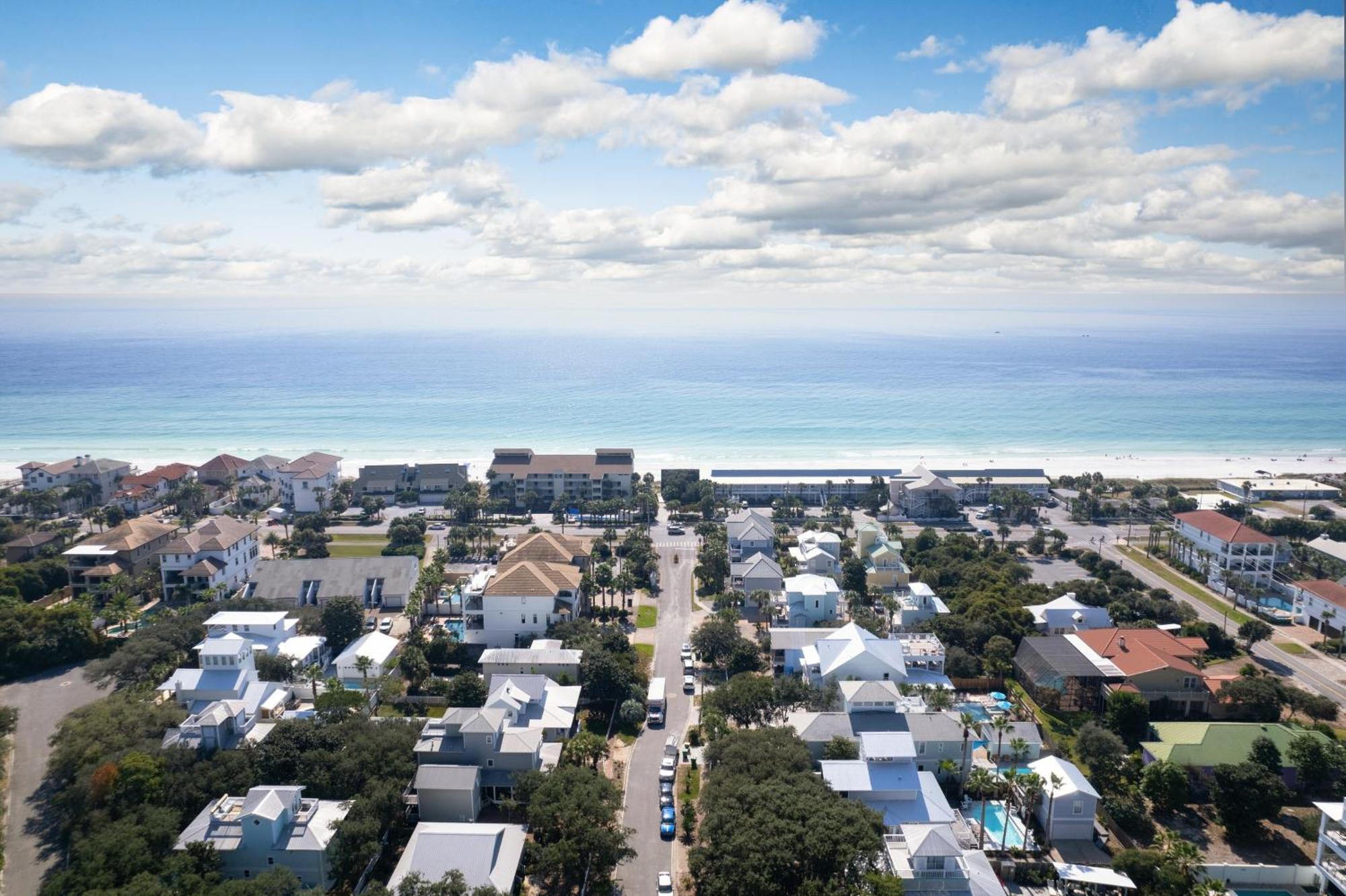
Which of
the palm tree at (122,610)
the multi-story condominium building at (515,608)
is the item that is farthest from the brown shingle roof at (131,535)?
the multi-story condominium building at (515,608)

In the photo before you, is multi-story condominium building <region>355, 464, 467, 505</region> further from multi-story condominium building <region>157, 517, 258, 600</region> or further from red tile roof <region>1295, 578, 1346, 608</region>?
red tile roof <region>1295, 578, 1346, 608</region>

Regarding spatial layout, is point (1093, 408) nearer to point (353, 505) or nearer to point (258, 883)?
point (353, 505)

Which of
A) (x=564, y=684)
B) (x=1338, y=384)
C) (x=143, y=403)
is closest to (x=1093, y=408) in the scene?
(x=1338, y=384)

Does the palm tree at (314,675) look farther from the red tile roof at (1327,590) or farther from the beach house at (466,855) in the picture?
the red tile roof at (1327,590)

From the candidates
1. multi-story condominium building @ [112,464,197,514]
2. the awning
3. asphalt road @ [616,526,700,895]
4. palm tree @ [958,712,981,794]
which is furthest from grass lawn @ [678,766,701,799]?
multi-story condominium building @ [112,464,197,514]

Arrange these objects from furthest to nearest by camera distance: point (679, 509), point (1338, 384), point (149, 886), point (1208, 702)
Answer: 1. point (1338, 384)
2. point (679, 509)
3. point (1208, 702)
4. point (149, 886)

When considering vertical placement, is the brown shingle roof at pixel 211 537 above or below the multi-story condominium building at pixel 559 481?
below
